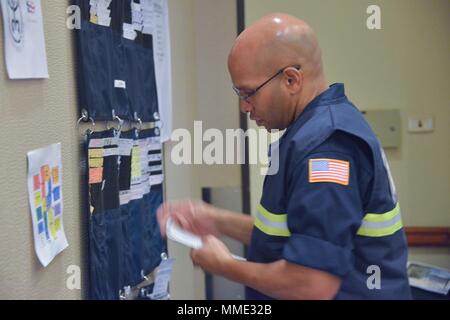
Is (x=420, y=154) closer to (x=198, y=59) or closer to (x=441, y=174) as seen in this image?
(x=441, y=174)

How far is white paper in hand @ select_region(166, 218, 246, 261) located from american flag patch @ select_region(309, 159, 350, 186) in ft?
0.85

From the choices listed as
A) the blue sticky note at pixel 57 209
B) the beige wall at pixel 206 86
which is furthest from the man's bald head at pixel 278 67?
the beige wall at pixel 206 86

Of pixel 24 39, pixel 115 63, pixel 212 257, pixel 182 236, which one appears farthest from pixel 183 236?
pixel 115 63

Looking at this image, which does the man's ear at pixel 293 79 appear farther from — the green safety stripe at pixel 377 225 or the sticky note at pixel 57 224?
the sticky note at pixel 57 224

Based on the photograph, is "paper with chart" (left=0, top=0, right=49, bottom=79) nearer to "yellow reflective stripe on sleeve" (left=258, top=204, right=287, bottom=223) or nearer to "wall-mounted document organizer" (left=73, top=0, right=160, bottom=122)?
"wall-mounted document organizer" (left=73, top=0, right=160, bottom=122)

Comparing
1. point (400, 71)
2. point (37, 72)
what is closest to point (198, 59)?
point (400, 71)

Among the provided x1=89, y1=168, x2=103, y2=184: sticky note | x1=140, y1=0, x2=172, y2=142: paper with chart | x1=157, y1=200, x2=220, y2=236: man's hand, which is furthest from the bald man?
x1=140, y1=0, x2=172, y2=142: paper with chart

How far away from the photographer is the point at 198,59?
282 cm

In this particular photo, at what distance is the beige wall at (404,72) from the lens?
2734mm

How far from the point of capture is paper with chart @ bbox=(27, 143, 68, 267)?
128 cm

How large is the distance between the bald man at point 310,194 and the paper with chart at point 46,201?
0.38 metres

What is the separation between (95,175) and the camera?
1.60m

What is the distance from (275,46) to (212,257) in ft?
1.50
